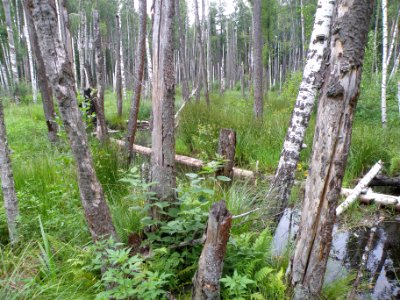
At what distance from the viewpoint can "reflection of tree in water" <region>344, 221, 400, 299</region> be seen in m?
3.35

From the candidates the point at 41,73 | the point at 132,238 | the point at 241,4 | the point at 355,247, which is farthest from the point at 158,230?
the point at 241,4

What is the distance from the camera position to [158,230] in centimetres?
262

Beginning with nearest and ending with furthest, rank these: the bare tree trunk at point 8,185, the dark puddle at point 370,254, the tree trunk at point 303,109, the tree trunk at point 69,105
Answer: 1. the tree trunk at point 69,105
2. the bare tree trunk at point 8,185
3. the dark puddle at point 370,254
4. the tree trunk at point 303,109

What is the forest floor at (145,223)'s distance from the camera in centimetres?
230

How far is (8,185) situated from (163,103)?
5.32 ft

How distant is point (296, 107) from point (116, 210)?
2.60 meters

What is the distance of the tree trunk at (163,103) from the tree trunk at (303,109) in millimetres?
1845

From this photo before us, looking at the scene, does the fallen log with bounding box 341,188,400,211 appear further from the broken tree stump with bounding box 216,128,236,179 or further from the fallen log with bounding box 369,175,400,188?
the broken tree stump with bounding box 216,128,236,179

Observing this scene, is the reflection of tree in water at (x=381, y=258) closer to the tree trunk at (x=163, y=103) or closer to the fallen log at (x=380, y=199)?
A: the fallen log at (x=380, y=199)

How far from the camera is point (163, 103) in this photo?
8.50ft

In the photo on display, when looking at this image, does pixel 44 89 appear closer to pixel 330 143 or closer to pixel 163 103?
pixel 163 103

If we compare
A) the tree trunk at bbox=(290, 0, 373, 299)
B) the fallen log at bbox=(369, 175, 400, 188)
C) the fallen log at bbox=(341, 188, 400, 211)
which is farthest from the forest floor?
the fallen log at bbox=(369, 175, 400, 188)

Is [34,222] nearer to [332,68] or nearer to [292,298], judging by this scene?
[292,298]

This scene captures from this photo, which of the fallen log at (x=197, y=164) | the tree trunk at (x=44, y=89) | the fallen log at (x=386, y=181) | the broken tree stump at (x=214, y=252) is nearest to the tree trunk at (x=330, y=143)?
the broken tree stump at (x=214, y=252)
